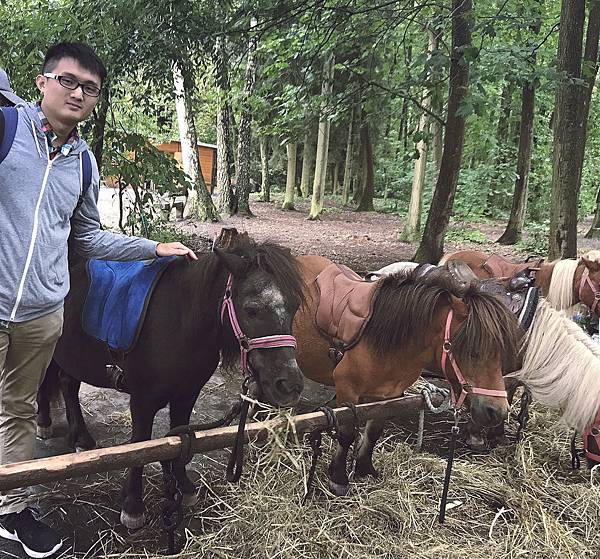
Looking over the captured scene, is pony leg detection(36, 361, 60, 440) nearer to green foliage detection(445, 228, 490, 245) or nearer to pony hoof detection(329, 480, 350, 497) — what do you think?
pony hoof detection(329, 480, 350, 497)

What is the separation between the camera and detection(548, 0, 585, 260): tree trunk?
609 cm

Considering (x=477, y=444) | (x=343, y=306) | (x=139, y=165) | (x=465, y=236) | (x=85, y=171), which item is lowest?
(x=477, y=444)

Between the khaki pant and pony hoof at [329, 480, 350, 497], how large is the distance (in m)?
1.65

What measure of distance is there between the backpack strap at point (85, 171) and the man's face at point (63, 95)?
0.17 metres

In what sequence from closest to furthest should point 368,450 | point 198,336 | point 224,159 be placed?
point 198,336, point 368,450, point 224,159

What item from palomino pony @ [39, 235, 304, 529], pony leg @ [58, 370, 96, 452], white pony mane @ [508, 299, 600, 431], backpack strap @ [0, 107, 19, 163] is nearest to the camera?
backpack strap @ [0, 107, 19, 163]

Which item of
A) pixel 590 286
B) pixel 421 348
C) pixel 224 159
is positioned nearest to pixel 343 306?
pixel 421 348

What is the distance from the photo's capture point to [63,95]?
2107mm

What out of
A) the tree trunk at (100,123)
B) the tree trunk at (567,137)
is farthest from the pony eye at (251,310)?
the tree trunk at (567,137)

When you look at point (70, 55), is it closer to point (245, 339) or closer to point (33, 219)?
point (33, 219)

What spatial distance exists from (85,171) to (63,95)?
1.08 feet

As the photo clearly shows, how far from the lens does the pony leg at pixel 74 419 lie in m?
3.46

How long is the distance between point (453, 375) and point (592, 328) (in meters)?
2.45

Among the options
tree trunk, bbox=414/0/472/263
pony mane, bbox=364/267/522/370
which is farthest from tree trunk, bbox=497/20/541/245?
pony mane, bbox=364/267/522/370
